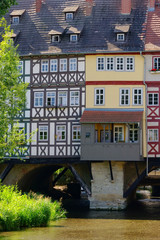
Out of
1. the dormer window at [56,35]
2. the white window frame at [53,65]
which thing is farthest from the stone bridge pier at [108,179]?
the dormer window at [56,35]

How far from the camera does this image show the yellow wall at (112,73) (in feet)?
119

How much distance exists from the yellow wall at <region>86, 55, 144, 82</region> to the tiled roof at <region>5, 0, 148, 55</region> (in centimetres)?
62

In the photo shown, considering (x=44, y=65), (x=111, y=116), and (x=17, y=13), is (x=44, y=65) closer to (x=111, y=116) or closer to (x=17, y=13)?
(x=17, y=13)

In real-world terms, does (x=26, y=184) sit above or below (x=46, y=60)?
below

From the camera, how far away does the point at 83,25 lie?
38.7m

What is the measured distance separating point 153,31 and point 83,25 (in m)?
4.68

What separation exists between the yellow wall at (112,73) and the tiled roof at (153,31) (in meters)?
1.06

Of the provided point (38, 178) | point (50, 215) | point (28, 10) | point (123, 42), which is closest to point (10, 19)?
point (28, 10)

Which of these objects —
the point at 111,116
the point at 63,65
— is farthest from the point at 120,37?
the point at 111,116

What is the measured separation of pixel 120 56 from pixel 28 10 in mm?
8480

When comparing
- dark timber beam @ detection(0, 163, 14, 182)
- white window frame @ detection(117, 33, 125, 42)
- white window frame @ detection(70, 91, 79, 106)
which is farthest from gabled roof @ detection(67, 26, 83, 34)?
dark timber beam @ detection(0, 163, 14, 182)

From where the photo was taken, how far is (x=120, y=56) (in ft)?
120

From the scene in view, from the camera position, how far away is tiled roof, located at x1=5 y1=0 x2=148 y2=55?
122ft

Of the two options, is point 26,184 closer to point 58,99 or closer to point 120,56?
point 58,99
